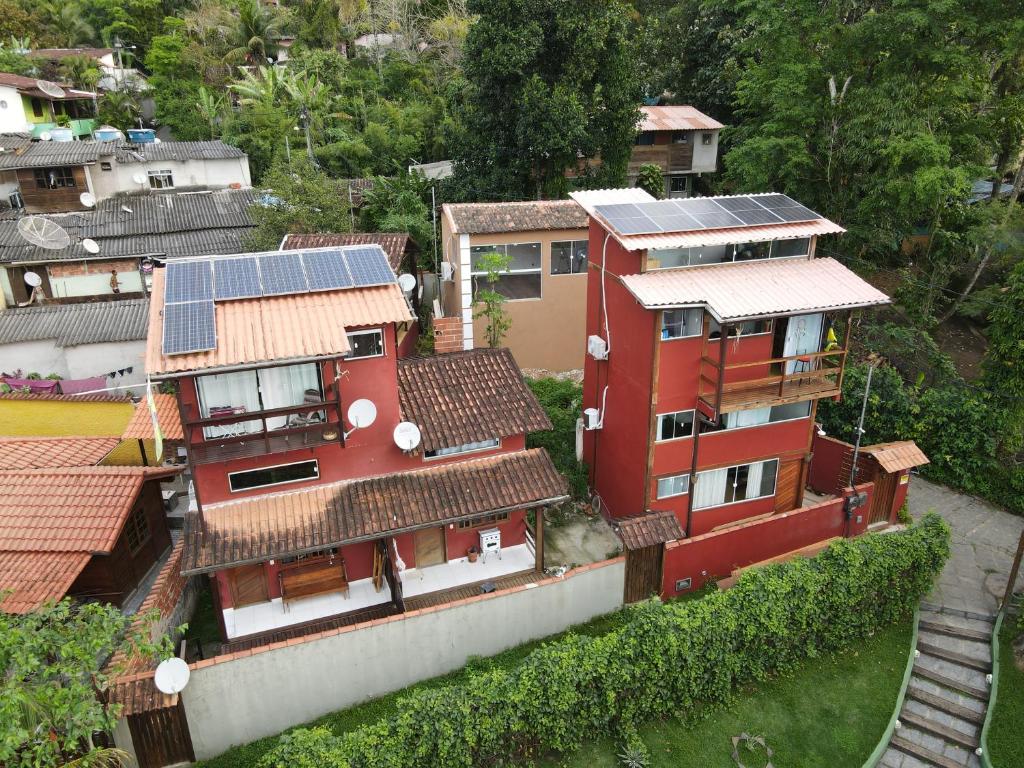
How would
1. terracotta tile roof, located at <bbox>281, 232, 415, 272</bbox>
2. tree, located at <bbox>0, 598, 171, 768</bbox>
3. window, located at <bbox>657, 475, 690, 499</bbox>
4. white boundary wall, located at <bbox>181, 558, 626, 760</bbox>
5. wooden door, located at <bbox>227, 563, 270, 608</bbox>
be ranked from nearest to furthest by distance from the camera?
tree, located at <bbox>0, 598, 171, 768</bbox>
white boundary wall, located at <bbox>181, 558, 626, 760</bbox>
wooden door, located at <bbox>227, 563, 270, 608</bbox>
window, located at <bbox>657, 475, 690, 499</bbox>
terracotta tile roof, located at <bbox>281, 232, 415, 272</bbox>

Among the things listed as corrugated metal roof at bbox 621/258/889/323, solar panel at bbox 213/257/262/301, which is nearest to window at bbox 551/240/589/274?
corrugated metal roof at bbox 621/258/889/323

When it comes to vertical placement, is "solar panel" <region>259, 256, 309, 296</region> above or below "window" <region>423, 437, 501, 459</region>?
above

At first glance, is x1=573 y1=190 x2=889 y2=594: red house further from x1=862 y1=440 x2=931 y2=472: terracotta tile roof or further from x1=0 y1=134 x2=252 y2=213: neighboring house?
x1=0 y1=134 x2=252 y2=213: neighboring house

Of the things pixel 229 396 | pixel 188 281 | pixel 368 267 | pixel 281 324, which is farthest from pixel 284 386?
pixel 368 267

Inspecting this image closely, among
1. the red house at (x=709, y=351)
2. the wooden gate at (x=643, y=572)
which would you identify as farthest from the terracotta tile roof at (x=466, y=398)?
the wooden gate at (x=643, y=572)

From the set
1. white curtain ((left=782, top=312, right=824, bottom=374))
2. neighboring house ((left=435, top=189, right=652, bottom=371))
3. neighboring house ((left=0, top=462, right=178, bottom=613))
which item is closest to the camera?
neighboring house ((left=0, top=462, right=178, bottom=613))

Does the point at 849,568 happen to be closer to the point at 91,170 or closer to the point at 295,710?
the point at 295,710

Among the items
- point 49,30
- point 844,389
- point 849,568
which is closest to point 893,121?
point 844,389
